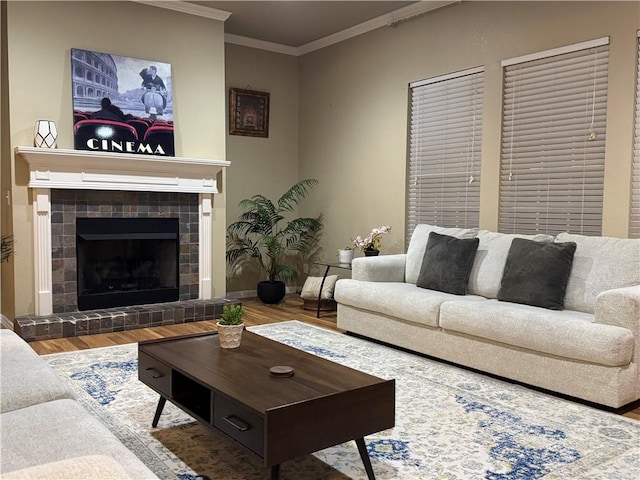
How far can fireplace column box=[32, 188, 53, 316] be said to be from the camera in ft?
14.9

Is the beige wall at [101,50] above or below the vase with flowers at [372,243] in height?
above

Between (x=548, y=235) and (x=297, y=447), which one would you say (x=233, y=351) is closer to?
(x=297, y=447)

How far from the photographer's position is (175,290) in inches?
209

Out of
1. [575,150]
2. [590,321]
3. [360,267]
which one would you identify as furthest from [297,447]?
[575,150]

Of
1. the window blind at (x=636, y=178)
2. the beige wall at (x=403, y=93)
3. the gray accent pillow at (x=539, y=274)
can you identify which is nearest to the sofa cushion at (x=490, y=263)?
the gray accent pillow at (x=539, y=274)

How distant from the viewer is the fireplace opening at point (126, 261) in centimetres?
486

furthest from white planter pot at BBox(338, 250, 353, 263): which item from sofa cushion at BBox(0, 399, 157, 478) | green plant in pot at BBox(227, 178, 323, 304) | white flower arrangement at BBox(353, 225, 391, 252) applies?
sofa cushion at BBox(0, 399, 157, 478)

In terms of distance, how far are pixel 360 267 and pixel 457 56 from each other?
2034 mm

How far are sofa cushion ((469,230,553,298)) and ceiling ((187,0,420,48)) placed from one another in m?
2.42

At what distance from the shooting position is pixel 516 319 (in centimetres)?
333

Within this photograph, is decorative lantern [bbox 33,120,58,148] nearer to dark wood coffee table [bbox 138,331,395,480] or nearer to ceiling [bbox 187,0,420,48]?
ceiling [bbox 187,0,420,48]

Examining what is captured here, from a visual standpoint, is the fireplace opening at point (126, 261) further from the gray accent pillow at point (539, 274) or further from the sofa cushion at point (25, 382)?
the gray accent pillow at point (539, 274)

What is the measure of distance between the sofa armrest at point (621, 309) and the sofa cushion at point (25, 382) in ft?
8.69

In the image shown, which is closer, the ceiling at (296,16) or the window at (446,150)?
the window at (446,150)
